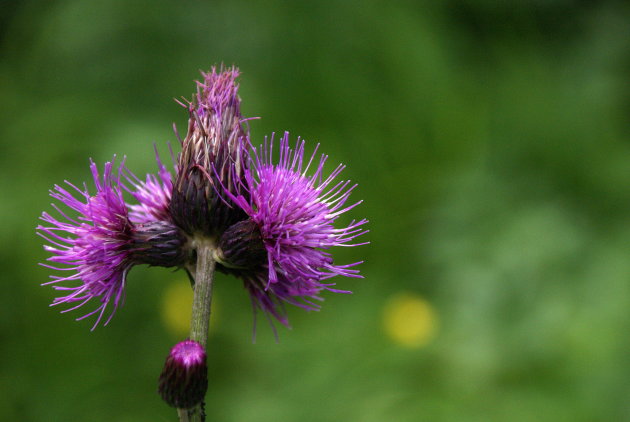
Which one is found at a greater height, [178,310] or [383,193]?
[383,193]

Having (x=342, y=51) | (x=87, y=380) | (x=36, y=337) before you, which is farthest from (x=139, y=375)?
(x=342, y=51)

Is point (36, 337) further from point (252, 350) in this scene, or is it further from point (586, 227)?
point (586, 227)

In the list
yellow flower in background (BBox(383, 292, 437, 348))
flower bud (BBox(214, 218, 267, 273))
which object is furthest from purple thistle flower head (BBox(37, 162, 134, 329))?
yellow flower in background (BBox(383, 292, 437, 348))

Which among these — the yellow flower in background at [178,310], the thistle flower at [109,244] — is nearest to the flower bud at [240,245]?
the thistle flower at [109,244]

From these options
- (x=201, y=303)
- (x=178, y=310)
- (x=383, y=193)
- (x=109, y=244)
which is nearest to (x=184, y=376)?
(x=201, y=303)

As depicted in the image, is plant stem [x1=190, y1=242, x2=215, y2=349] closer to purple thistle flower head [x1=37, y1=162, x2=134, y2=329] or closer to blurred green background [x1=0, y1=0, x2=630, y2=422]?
purple thistle flower head [x1=37, y1=162, x2=134, y2=329]

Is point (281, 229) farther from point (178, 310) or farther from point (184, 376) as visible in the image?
point (178, 310)

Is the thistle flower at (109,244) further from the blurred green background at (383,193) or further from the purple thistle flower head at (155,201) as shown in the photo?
the blurred green background at (383,193)
